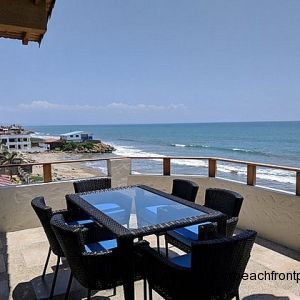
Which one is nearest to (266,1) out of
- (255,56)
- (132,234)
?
(132,234)

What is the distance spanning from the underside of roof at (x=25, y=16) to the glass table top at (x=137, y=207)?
64.1 inches

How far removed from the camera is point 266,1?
310 inches

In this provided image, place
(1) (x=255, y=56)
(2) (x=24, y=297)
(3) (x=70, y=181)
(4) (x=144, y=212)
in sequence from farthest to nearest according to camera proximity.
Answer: (1) (x=255, y=56), (3) (x=70, y=181), (4) (x=144, y=212), (2) (x=24, y=297)

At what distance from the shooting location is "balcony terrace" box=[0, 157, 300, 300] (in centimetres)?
268

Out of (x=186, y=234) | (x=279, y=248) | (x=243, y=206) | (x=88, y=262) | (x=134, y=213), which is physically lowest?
(x=279, y=248)

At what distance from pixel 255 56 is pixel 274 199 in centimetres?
1853

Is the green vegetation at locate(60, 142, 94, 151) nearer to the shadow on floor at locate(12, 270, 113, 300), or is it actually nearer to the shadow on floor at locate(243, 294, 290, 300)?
the shadow on floor at locate(12, 270, 113, 300)

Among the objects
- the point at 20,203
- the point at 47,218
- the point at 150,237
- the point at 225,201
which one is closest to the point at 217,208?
the point at 225,201

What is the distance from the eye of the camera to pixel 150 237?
13.0ft

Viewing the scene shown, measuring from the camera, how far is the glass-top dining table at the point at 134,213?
6.95 ft

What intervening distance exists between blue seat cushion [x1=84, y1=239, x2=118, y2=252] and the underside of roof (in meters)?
1.89

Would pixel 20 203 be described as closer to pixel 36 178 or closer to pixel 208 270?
pixel 36 178

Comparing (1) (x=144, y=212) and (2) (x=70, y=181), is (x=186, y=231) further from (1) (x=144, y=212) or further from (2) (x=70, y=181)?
(2) (x=70, y=181)

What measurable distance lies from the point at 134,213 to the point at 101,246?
1.35ft
